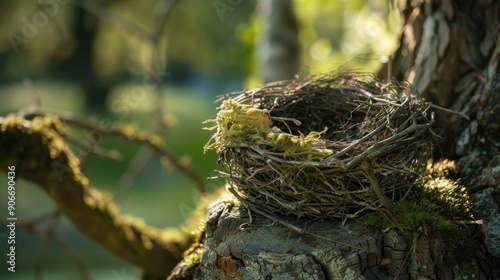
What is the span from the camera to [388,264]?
1973 mm

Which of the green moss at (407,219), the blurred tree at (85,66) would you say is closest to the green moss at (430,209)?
the green moss at (407,219)

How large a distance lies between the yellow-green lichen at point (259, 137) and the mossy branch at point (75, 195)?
1.07 meters

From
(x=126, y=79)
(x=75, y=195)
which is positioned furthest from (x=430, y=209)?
(x=126, y=79)

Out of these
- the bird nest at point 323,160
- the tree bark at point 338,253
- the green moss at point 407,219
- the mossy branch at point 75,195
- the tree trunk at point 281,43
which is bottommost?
the tree bark at point 338,253

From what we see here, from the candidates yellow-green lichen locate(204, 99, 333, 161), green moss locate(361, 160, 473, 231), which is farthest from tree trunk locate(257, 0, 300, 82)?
yellow-green lichen locate(204, 99, 333, 161)

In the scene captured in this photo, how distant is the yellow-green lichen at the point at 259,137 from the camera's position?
6.23ft

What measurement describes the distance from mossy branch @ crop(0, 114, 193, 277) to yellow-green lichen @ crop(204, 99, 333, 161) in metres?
1.07

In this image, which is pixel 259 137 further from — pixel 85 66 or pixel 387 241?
pixel 85 66

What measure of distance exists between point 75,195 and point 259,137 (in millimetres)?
1280

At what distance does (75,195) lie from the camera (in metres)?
2.93

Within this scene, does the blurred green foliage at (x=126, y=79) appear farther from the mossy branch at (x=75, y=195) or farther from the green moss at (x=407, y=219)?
the green moss at (x=407, y=219)

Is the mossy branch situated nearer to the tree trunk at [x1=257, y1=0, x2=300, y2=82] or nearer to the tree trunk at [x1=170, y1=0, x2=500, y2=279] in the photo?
the tree trunk at [x1=170, y1=0, x2=500, y2=279]

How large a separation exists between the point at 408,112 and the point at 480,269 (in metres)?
0.52

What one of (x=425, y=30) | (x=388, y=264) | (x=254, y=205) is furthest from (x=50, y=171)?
(x=425, y=30)
